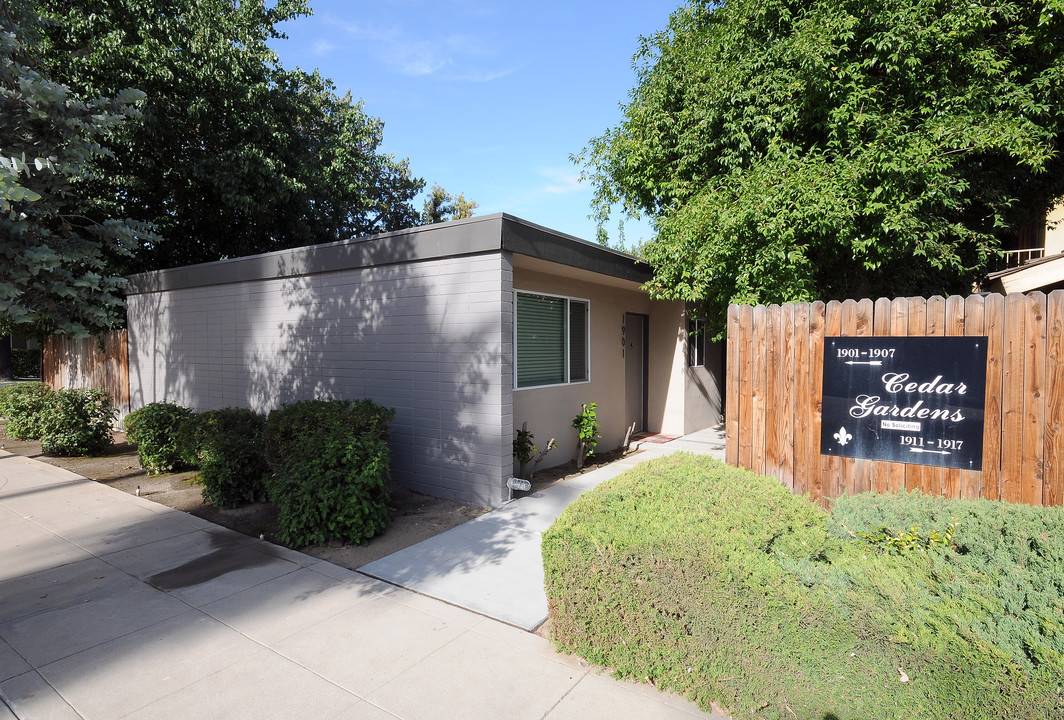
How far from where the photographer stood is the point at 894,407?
177 inches

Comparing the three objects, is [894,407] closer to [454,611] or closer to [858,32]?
[454,611]

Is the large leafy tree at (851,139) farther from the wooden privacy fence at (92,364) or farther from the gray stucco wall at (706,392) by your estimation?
the wooden privacy fence at (92,364)

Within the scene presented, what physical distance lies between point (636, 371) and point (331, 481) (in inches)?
261

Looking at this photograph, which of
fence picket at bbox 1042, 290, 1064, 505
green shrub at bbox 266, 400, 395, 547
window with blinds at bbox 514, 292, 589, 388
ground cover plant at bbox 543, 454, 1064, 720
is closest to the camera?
ground cover plant at bbox 543, 454, 1064, 720

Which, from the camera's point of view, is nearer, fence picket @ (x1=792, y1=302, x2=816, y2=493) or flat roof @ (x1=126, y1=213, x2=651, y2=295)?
fence picket @ (x1=792, y1=302, x2=816, y2=493)

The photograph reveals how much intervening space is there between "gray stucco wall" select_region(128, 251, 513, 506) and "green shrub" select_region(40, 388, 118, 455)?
2.02 metres

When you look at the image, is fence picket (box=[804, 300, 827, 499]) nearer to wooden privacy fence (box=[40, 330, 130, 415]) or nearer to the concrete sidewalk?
the concrete sidewalk

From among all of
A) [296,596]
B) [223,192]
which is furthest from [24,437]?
[296,596]

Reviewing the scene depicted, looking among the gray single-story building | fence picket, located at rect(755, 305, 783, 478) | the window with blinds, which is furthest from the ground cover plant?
the window with blinds

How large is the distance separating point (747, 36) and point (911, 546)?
6.28m

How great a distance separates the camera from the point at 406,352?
268 inches

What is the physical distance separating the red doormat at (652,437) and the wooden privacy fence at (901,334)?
493 cm

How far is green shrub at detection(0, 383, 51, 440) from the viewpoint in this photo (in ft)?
33.6

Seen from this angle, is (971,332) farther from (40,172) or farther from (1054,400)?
(40,172)
